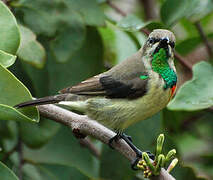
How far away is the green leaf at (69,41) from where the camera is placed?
351cm

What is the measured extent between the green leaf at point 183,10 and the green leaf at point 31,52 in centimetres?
104

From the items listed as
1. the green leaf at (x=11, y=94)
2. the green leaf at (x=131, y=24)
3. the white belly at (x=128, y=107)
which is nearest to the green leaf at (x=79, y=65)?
the green leaf at (x=131, y=24)

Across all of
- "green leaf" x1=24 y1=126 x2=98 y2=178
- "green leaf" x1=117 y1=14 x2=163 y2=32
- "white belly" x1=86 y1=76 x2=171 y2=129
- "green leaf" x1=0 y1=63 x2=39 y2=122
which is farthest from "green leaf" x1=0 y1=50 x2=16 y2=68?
"green leaf" x1=24 y1=126 x2=98 y2=178

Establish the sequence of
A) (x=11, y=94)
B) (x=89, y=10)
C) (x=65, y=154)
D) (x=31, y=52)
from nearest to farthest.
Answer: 1. (x=11, y=94)
2. (x=31, y=52)
3. (x=89, y=10)
4. (x=65, y=154)

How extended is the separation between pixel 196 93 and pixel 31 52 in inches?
39.9

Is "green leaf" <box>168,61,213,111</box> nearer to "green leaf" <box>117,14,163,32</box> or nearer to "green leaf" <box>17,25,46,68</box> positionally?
"green leaf" <box>117,14,163,32</box>

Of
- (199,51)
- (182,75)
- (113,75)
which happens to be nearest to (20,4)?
(113,75)

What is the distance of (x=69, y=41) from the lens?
11.6 ft

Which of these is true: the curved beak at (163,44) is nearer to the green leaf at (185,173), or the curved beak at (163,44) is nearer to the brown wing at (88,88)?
the brown wing at (88,88)

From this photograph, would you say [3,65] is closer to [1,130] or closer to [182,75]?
[1,130]

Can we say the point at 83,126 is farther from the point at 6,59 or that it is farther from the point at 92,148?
the point at 92,148

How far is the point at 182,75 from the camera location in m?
4.52

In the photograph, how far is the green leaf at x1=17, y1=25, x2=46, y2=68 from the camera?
312cm

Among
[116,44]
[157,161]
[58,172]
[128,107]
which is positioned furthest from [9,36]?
[116,44]
